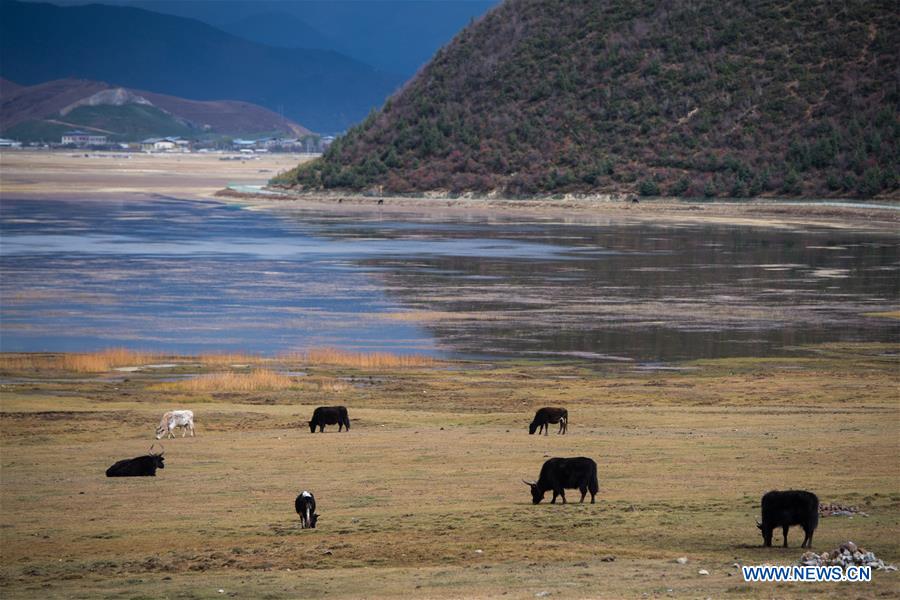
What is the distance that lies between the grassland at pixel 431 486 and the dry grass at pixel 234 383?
20 centimetres

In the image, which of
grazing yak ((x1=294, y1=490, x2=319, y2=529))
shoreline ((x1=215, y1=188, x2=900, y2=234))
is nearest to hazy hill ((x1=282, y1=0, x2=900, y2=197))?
shoreline ((x1=215, y1=188, x2=900, y2=234))

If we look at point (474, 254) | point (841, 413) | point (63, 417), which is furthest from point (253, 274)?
point (841, 413)

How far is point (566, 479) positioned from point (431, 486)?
2231mm

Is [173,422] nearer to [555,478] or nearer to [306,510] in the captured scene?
[306,510]

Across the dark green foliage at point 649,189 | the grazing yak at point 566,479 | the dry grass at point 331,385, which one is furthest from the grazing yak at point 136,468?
the dark green foliage at point 649,189

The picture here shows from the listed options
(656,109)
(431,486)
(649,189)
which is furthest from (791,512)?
(656,109)

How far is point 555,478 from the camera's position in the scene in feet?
55.7

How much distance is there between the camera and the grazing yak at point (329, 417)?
2436 centimetres

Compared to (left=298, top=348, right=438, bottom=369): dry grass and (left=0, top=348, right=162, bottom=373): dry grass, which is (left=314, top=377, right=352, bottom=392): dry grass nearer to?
(left=298, top=348, right=438, bottom=369): dry grass

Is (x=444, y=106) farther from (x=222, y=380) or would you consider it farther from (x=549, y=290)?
(x=222, y=380)

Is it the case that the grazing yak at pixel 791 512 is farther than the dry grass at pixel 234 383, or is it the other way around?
the dry grass at pixel 234 383

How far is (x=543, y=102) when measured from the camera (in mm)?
127188

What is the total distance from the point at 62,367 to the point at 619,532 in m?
22.1

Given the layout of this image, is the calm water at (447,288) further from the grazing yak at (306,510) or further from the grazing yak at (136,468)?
the grazing yak at (306,510)
